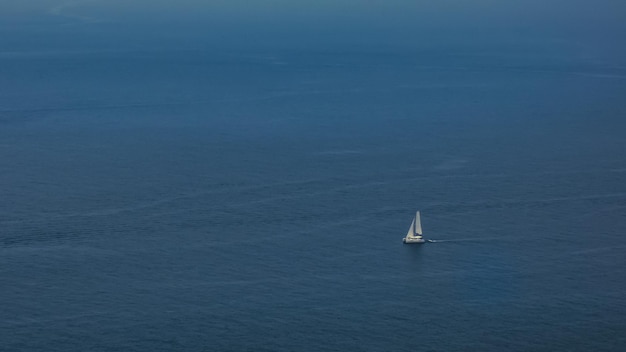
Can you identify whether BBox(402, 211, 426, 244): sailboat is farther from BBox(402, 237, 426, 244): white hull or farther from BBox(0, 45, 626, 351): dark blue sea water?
BBox(0, 45, 626, 351): dark blue sea water

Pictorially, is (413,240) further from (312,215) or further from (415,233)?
(312,215)

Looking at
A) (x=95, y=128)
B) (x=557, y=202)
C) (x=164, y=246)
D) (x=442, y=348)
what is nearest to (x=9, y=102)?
(x=95, y=128)

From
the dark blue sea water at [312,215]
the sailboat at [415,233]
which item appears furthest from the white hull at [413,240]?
the dark blue sea water at [312,215]

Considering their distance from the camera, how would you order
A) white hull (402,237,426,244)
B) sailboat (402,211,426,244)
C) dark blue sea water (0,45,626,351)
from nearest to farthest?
dark blue sea water (0,45,626,351) → white hull (402,237,426,244) → sailboat (402,211,426,244)

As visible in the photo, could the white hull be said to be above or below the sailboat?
below

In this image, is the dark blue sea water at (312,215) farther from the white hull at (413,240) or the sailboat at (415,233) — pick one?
the sailboat at (415,233)

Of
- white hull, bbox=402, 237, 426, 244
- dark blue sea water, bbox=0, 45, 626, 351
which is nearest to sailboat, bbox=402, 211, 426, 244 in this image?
white hull, bbox=402, 237, 426, 244

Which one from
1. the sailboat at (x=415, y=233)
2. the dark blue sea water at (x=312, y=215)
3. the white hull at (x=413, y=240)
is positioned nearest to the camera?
the dark blue sea water at (x=312, y=215)

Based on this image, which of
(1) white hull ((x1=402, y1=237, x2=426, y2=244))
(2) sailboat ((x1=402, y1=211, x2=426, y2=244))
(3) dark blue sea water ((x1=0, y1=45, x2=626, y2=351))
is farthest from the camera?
(2) sailboat ((x1=402, y1=211, x2=426, y2=244))
